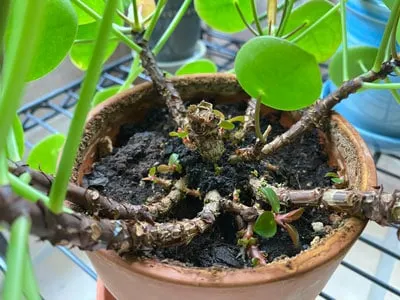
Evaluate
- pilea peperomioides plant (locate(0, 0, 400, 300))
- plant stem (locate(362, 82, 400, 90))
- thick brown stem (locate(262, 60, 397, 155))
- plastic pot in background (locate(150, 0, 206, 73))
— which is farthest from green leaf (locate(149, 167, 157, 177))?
plastic pot in background (locate(150, 0, 206, 73))

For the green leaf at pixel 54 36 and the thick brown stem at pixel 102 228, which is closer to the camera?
the thick brown stem at pixel 102 228

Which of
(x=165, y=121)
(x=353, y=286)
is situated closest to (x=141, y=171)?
(x=165, y=121)

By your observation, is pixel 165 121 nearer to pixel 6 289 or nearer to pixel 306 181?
pixel 306 181

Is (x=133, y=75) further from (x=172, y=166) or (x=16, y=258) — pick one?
(x=16, y=258)

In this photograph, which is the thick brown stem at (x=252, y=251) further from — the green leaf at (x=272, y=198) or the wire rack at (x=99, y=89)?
the wire rack at (x=99, y=89)

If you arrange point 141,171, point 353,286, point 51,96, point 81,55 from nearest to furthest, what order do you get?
point 141,171 → point 81,55 → point 353,286 → point 51,96

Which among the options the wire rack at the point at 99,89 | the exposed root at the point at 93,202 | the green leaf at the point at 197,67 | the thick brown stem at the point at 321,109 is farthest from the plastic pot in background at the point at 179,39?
the exposed root at the point at 93,202
